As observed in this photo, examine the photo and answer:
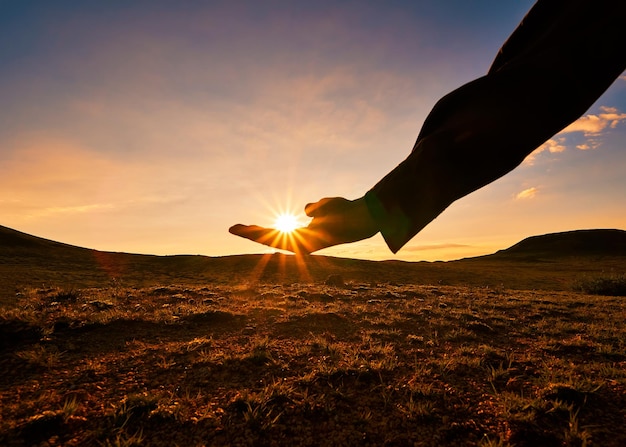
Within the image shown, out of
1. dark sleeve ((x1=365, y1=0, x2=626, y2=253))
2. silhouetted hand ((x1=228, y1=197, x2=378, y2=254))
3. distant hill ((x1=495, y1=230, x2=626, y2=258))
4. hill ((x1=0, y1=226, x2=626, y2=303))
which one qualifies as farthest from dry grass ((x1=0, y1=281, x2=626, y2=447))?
distant hill ((x1=495, y1=230, x2=626, y2=258))

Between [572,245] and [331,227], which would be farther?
[572,245]

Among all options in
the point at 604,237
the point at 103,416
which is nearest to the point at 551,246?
the point at 604,237

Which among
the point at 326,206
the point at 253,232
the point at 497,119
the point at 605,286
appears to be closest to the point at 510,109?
the point at 497,119

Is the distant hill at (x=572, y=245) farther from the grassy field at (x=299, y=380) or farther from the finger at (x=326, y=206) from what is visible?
the finger at (x=326, y=206)

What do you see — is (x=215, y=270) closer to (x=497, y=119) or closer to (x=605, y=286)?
(x=605, y=286)

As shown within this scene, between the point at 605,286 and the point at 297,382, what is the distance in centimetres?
3585

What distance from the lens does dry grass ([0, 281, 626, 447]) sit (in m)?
4.75

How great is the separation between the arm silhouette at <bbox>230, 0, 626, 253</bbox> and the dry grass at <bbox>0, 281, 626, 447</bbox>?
4.10 meters

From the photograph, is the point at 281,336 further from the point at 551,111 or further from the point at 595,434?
the point at 551,111

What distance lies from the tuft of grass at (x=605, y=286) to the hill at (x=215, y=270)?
4.52 metres

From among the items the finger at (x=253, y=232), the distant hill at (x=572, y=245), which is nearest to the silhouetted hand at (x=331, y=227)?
the finger at (x=253, y=232)

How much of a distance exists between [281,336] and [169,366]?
11.8 ft

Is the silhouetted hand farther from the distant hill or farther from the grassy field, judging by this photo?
the distant hill

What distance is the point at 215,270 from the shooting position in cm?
4566
